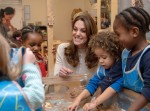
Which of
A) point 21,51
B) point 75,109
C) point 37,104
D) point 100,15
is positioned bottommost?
point 75,109

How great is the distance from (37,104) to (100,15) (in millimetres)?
1745

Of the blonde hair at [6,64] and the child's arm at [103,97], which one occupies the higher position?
the blonde hair at [6,64]

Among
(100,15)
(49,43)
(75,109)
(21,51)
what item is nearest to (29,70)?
(21,51)

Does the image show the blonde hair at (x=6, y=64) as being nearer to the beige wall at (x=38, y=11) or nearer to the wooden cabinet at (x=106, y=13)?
the wooden cabinet at (x=106, y=13)

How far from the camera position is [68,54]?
155 cm

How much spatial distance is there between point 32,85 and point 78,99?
43 cm

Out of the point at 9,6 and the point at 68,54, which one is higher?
the point at 9,6

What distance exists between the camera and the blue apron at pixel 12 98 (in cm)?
68

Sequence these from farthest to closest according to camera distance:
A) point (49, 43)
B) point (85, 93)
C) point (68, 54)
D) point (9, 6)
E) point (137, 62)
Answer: point (9, 6), point (49, 43), point (68, 54), point (85, 93), point (137, 62)

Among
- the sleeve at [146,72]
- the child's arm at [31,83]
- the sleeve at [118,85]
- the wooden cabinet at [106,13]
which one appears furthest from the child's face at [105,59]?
the wooden cabinet at [106,13]

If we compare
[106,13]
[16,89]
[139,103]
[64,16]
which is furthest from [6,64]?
[64,16]

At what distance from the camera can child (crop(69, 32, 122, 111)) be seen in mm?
1073

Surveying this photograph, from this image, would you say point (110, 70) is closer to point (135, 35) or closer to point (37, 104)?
point (135, 35)

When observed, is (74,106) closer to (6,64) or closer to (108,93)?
(108,93)
